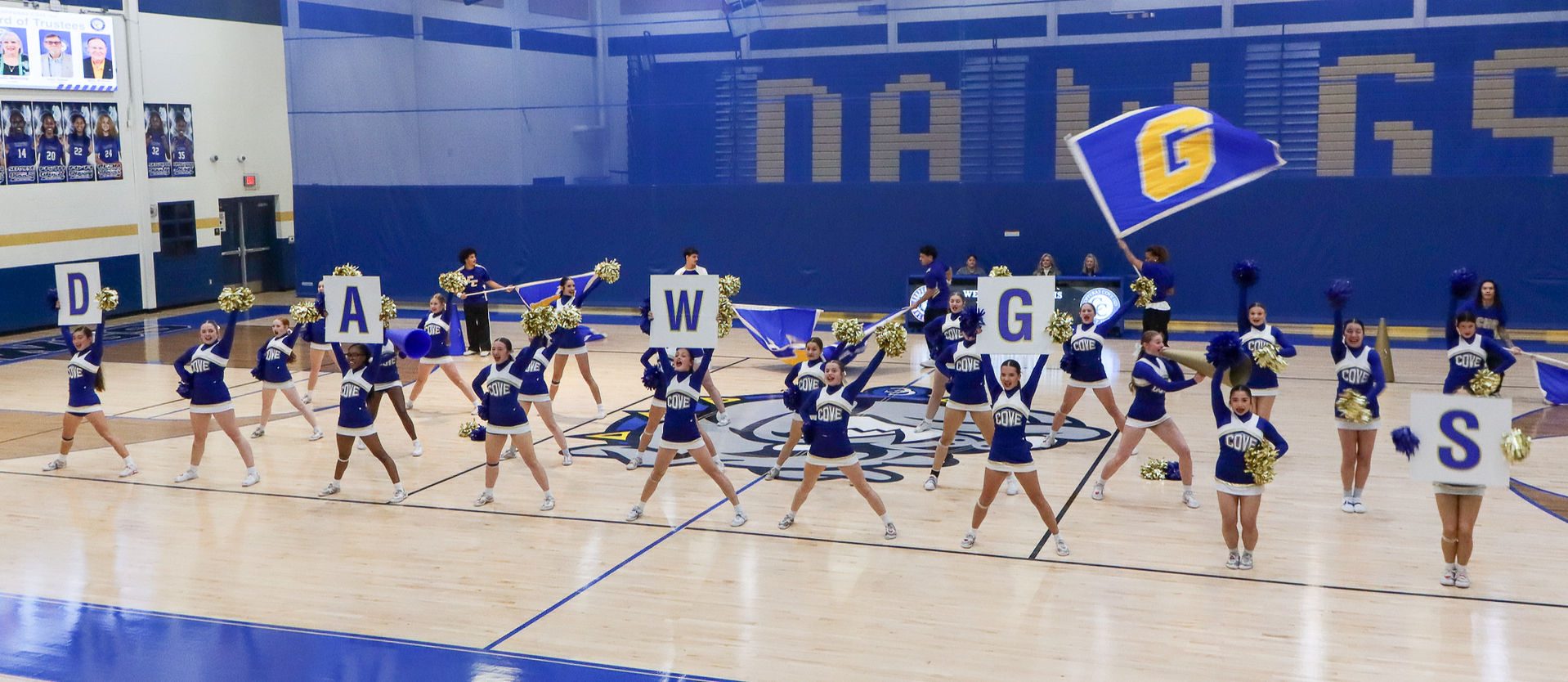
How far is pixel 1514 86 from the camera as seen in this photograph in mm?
20781

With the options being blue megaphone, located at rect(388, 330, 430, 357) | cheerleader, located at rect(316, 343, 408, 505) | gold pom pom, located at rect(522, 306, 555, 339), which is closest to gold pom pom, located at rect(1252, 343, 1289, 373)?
gold pom pom, located at rect(522, 306, 555, 339)

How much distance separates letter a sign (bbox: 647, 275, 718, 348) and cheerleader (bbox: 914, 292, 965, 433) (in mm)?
2566

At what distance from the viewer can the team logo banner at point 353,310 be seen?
474 inches

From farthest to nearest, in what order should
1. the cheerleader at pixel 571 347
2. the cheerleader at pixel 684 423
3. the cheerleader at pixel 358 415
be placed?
the cheerleader at pixel 571 347 → the cheerleader at pixel 358 415 → the cheerleader at pixel 684 423

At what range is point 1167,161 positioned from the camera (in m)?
12.2

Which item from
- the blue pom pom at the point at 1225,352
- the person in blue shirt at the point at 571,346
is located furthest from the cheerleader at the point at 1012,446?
the person in blue shirt at the point at 571,346

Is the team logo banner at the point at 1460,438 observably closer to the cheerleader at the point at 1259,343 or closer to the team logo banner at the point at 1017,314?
the cheerleader at the point at 1259,343

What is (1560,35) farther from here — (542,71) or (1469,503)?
(542,71)

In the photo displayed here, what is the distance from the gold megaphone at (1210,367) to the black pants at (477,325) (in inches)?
491

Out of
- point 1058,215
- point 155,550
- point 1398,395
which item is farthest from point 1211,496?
point 1058,215

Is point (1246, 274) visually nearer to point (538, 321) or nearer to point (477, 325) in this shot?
point (538, 321)

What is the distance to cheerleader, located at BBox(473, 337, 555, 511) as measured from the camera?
1081 cm

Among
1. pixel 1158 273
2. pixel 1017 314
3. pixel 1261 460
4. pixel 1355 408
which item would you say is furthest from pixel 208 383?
pixel 1158 273

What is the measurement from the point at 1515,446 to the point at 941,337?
6.29 m
